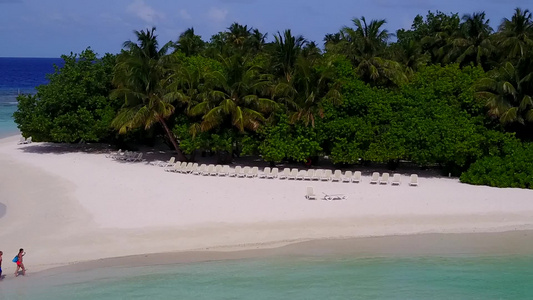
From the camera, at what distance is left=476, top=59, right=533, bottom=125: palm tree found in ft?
84.7

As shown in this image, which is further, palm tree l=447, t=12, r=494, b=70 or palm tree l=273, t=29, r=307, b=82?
palm tree l=447, t=12, r=494, b=70

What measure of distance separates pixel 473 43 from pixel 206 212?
26.0 metres

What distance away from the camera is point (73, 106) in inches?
1302

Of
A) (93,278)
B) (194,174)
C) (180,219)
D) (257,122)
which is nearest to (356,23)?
(257,122)

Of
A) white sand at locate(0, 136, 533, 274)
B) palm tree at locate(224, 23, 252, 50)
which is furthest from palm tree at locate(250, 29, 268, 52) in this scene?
white sand at locate(0, 136, 533, 274)

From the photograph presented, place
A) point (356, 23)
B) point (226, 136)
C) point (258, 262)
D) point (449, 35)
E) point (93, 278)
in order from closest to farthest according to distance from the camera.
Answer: point (93, 278)
point (258, 262)
point (226, 136)
point (356, 23)
point (449, 35)

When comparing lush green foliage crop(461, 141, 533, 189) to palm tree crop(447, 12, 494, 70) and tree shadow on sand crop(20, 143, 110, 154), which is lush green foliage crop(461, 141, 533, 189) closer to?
palm tree crop(447, 12, 494, 70)

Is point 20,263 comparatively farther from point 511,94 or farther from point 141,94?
point 511,94

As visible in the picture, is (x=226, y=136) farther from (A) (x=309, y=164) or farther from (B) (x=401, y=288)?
(B) (x=401, y=288)

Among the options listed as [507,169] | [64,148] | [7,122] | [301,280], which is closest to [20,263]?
[301,280]

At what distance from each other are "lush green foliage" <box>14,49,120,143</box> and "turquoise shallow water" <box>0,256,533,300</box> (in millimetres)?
17520

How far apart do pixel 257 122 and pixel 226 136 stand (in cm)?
179

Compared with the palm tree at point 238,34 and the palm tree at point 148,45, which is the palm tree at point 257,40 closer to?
the palm tree at point 238,34

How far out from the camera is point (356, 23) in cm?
3155
